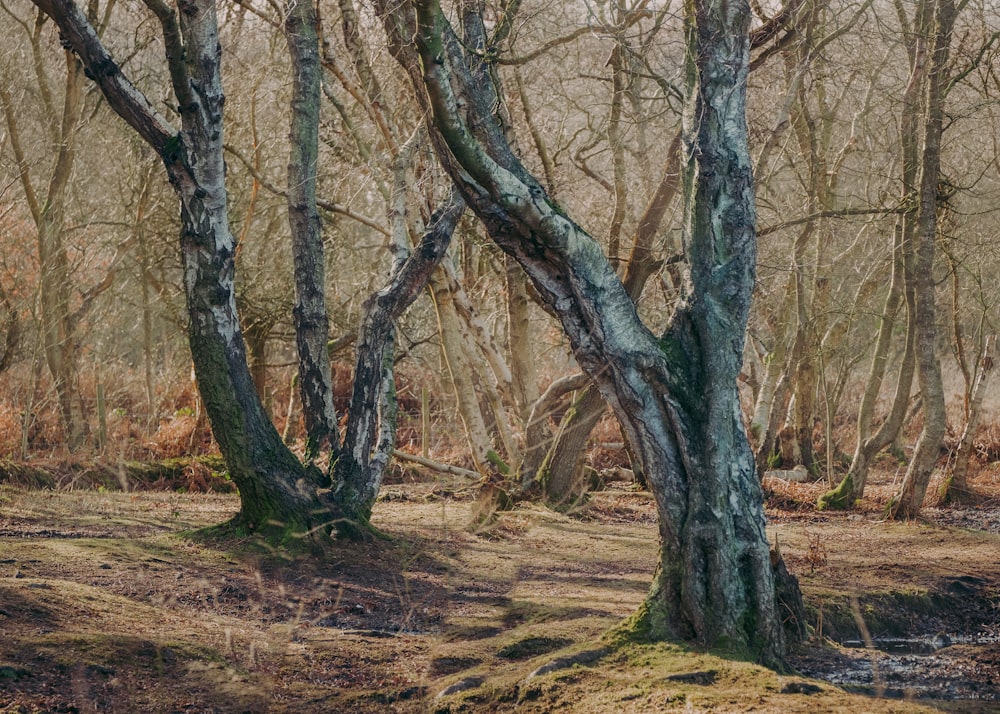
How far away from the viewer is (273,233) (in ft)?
53.9

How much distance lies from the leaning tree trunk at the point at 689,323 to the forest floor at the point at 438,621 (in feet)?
1.39

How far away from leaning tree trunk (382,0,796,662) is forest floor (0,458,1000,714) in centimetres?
42

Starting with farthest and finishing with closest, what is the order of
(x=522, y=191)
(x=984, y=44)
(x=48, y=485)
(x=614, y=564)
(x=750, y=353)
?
(x=750, y=353) < (x=48, y=485) < (x=984, y=44) < (x=614, y=564) < (x=522, y=191)

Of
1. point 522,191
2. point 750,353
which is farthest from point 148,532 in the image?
point 750,353

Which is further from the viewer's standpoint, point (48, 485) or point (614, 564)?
point (48, 485)

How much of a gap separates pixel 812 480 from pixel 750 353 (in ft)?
7.77

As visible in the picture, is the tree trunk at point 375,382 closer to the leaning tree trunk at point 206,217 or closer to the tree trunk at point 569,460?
the leaning tree trunk at point 206,217

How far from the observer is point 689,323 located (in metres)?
5.33

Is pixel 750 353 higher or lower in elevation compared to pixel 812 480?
higher

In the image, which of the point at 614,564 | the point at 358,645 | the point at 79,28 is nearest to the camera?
the point at 358,645

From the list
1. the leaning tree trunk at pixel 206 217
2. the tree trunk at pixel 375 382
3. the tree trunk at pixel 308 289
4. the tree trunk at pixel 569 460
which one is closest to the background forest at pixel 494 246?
the tree trunk at pixel 569 460

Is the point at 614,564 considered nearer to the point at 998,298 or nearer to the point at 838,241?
the point at 838,241

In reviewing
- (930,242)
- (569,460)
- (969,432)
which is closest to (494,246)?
(569,460)

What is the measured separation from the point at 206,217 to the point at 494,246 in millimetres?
5628
